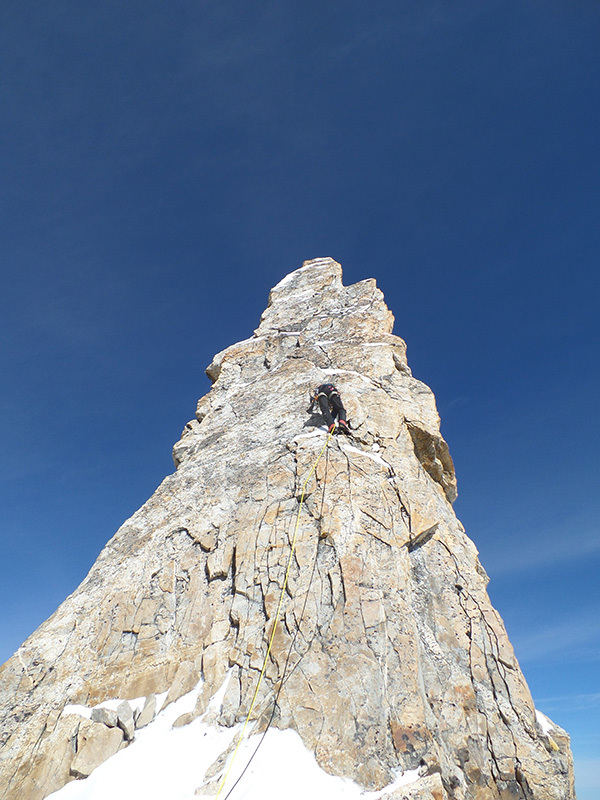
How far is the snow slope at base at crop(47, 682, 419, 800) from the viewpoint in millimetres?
7383

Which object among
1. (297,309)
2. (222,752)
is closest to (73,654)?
(222,752)

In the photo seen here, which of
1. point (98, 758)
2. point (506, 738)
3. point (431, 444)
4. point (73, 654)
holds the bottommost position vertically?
point (98, 758)

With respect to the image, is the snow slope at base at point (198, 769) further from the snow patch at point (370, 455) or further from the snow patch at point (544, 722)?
the snow patch at point (370, 455)

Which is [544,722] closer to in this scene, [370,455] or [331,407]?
[370,455]

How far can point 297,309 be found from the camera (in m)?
21.0

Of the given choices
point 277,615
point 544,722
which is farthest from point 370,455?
point 544,722

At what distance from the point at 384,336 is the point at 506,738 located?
12.3 meters

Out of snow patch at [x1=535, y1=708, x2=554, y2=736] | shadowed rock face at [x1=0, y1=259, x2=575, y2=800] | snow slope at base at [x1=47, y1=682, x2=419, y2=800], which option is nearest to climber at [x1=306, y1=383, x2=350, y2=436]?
shadowed rock face at [x1=0, y1=259, x2=575, y2=800]

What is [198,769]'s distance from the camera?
8188mm

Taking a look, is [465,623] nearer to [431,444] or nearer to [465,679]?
[465,679]

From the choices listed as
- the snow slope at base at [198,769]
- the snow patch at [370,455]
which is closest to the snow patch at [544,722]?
the snow slope at base at [198,769]

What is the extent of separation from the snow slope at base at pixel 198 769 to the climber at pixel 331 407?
6.90 metres

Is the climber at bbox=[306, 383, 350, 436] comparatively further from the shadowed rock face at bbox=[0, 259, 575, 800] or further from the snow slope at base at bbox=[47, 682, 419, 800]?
the snow slope at base at bbox=[47, 682, 419, 800]

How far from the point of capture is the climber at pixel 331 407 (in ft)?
43.5
